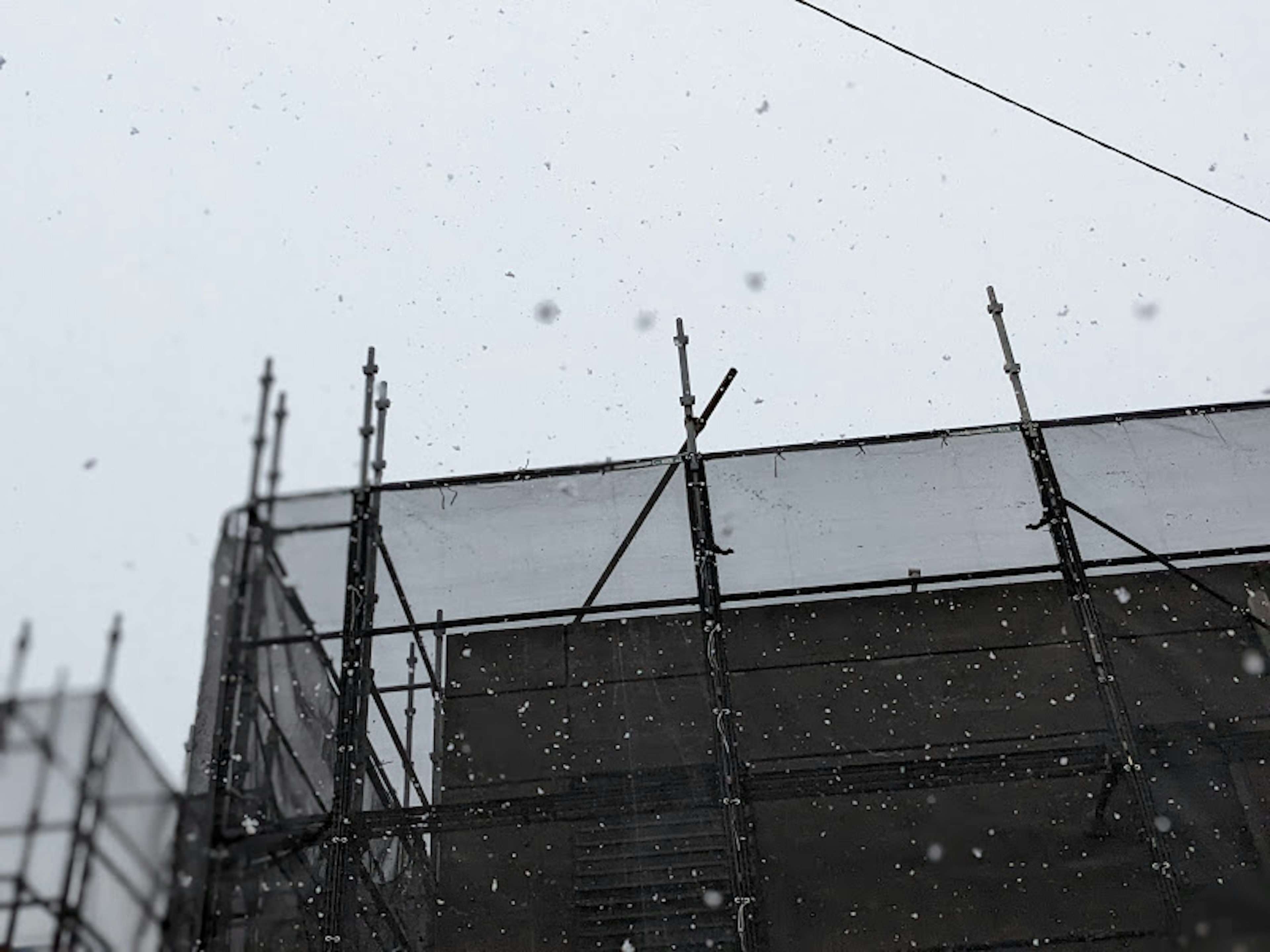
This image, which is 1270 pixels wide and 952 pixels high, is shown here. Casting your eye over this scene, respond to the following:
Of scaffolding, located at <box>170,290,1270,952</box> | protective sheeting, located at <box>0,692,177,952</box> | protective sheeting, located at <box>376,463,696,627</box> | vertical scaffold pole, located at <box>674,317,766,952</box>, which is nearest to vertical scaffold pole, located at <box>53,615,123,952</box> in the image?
protective sheeting, located at <box>0,692,177,952</box>

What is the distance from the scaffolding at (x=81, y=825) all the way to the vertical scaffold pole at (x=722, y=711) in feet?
8.37

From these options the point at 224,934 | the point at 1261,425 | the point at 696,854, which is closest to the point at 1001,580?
the point at 1261,425

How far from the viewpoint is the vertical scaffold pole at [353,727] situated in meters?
4.96

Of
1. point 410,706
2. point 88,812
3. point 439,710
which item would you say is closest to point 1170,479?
point 439,710

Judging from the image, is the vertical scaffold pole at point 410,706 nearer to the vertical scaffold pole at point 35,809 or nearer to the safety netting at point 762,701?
the safety netting at point 762,701

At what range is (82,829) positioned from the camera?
6027mm

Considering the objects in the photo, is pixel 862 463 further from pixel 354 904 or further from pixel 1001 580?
pixel 354 904

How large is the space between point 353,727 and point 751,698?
1.80m

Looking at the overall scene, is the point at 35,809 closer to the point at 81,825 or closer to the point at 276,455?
the point at 81,825

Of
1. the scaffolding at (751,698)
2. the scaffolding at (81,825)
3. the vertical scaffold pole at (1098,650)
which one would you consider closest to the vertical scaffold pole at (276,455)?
the scaffolding at (751,698)

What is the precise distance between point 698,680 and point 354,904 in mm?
1742

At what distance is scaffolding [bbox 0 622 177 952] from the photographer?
19.3 ft

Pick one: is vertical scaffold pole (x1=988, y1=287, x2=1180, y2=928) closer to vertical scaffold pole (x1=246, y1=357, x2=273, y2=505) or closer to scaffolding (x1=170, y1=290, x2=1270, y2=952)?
scaffolding (x1=170, y1=290, x2=1270, y2=952)

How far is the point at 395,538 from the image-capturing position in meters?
6.05
